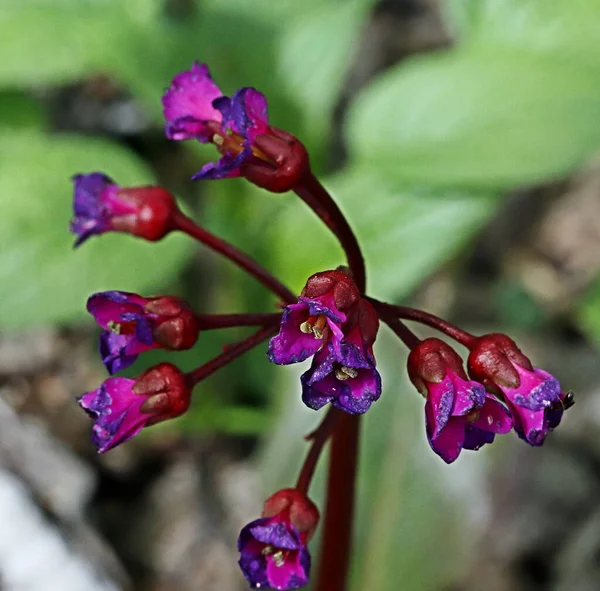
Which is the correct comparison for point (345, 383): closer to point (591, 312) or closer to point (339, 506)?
point (339, 506)

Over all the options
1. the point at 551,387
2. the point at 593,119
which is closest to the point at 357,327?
the point at 551,387

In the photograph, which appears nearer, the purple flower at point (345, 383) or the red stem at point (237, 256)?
the purple flower at point (345, 383)

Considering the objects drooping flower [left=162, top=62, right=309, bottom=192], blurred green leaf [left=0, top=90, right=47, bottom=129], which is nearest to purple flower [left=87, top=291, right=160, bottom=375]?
drooping flower [left=162, top=62, right=309, bottom=192]

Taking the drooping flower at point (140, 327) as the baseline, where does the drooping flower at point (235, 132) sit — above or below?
above

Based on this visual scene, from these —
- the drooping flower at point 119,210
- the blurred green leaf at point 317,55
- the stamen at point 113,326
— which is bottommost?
the stamen at point 113,326

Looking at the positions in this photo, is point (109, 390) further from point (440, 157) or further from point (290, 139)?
point (440, 157)

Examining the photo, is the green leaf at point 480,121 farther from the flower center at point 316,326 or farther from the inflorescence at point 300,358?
the flower center at point 316,326

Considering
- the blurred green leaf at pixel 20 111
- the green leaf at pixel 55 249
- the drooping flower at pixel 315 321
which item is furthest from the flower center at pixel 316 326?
the blurred green leaf at pixel 20 111

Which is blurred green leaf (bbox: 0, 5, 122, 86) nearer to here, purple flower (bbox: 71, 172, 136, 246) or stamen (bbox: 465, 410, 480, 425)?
purple flower (bbox: 71, 172, 136, 246)
